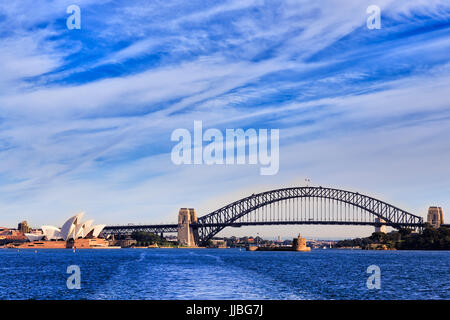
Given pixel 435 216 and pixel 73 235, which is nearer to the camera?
pixel 73 235

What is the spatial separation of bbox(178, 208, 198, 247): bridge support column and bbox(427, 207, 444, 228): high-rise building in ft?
254

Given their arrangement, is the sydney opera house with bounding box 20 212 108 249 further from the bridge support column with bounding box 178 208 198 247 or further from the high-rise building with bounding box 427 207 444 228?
the high-rise building with bounding box 427 207 444 228

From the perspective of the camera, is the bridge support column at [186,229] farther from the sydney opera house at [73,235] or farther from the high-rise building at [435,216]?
the high-rise building at [435,216]

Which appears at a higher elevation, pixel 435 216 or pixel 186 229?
pixel 435 216

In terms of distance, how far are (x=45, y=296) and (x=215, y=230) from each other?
6077 inches

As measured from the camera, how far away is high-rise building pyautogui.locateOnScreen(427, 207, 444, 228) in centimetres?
19062

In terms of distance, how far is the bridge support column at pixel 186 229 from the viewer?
633ft

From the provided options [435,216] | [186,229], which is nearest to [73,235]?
[186,229]

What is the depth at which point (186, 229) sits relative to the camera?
192625 millimetres

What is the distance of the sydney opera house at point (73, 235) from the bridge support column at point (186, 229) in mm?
24630

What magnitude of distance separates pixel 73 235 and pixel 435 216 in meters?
115

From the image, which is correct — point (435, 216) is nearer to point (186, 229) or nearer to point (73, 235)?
point (186, 229)

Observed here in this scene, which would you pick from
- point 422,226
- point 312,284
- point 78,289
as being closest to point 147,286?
point 78,289

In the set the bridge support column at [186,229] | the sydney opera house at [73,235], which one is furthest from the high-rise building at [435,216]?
the sydney opera house at [73,235]
